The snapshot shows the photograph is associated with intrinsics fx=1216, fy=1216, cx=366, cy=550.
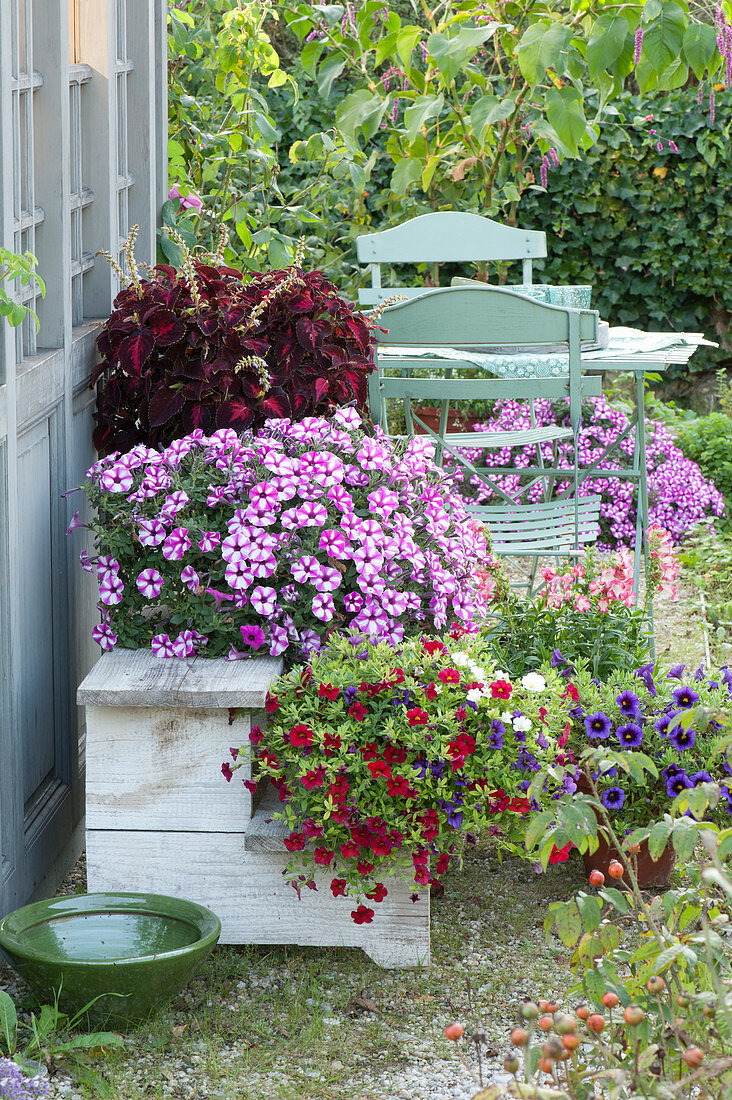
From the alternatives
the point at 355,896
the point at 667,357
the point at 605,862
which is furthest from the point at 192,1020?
the point at 667,357

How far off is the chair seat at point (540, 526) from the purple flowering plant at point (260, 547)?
0.97 m

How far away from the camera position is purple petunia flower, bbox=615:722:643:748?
235 cm

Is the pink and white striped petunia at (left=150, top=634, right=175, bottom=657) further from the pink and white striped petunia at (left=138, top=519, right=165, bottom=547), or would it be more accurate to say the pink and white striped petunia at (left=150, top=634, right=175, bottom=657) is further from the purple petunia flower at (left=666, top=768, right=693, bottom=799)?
the purple petunia flower at (left=666, top=768, right=693, bottom=799)

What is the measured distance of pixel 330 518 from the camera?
2.31 metres

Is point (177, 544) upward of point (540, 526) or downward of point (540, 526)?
upward

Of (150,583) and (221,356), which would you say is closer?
(150,583)

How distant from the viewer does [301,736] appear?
205 centimetres

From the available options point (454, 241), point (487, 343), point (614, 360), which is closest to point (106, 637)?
point (487, 343)

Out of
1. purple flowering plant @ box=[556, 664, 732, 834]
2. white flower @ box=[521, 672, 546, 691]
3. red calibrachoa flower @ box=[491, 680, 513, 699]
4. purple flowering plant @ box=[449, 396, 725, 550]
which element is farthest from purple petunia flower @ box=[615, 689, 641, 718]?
purple flowering plant @ box=[449, 396, 725, 550]

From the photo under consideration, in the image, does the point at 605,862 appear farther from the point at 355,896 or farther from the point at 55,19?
the point at 55,19

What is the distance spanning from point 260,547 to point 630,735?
806 mm

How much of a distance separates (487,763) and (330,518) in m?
0.56

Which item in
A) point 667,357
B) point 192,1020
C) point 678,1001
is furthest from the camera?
point 667,357

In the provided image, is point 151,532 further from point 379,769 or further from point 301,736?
point 379,769
